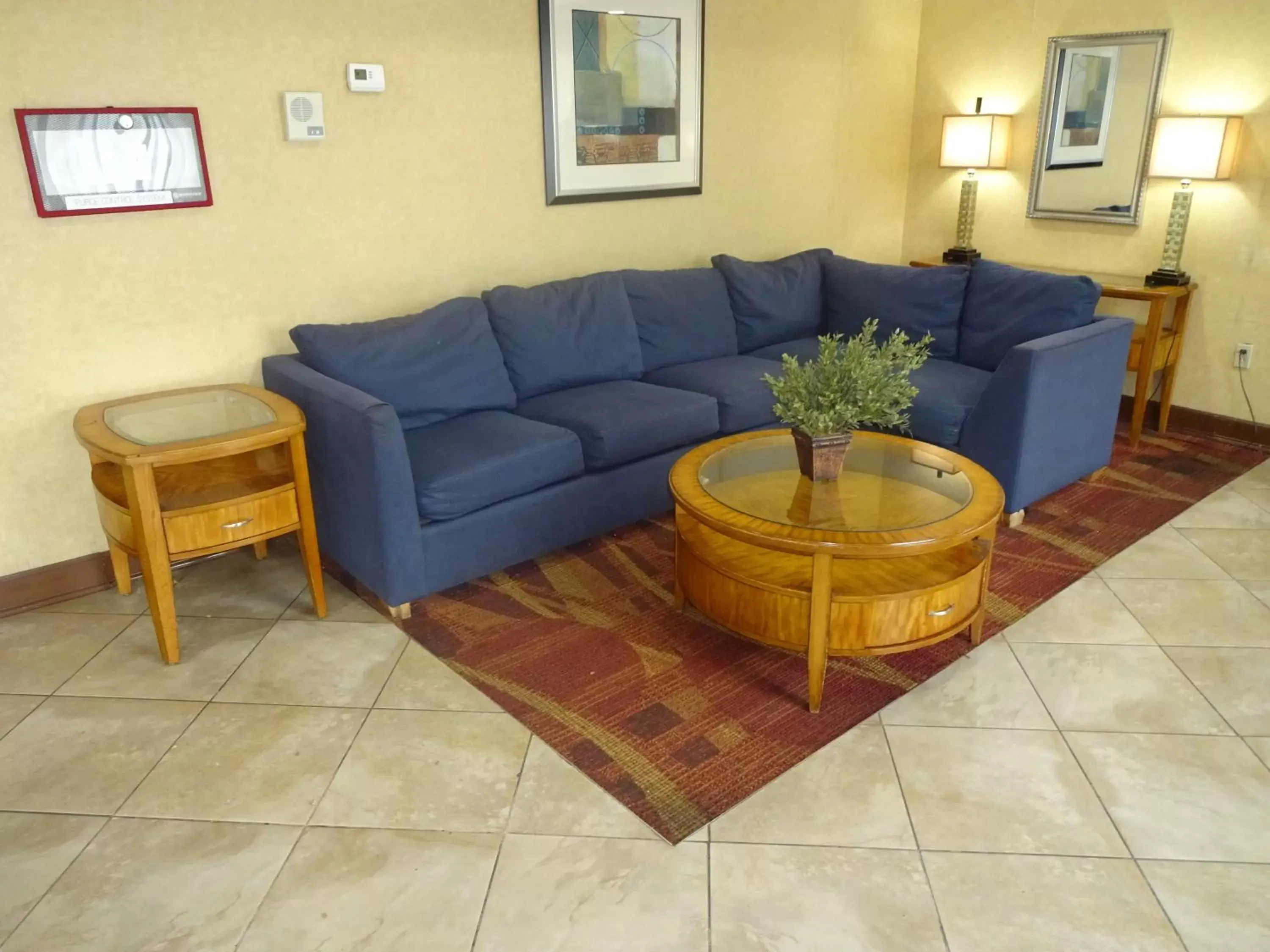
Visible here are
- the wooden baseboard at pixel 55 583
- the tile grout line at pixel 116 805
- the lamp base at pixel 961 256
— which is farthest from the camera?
the lamp base at pixel 961 256

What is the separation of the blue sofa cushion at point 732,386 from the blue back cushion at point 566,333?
16 cm

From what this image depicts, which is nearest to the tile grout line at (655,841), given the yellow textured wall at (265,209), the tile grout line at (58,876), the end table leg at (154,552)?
the tile grout line at (58,876)

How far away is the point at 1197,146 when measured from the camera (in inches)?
163

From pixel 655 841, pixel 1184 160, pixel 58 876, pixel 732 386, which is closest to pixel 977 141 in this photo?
pixel 1184 160

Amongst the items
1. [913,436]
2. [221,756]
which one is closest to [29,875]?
[221,756]

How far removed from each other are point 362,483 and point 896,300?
2633 millimetres

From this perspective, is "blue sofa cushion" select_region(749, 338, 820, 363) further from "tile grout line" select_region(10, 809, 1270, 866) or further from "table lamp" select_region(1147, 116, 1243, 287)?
"tile grout line" select_region(10, 809, 1270, 866)

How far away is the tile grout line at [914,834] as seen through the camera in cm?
184

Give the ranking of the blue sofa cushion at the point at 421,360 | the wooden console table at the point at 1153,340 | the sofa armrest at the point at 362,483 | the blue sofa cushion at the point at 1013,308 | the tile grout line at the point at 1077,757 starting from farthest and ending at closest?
the wooden console table at the point at 1153,340, the blue sofa cushion at the point at 1013,308, the blue sofa cushion at the point at 421,360, the sofa armrest at the point at 362,483, the tile grout line at the point at 1077,757

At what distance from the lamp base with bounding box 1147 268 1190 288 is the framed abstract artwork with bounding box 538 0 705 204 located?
222cm

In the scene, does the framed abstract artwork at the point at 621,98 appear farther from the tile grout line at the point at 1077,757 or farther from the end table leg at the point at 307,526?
the tile grout line at the point at 1077,757

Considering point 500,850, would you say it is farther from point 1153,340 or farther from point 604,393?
point 1153,340

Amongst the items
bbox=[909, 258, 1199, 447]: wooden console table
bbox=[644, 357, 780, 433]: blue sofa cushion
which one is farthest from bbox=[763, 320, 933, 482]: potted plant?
bbox=[909, 258, 1199, 447]: wooden console table

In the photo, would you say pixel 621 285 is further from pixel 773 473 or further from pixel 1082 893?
pixel 1082 893
